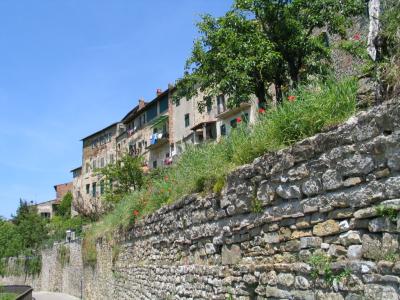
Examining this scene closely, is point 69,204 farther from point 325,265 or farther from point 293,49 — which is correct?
point 325,265

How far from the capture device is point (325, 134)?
512 centimetres

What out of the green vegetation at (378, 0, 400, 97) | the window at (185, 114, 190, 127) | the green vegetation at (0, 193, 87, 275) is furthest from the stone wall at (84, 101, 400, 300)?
the window at (185, 114, 190, 127)

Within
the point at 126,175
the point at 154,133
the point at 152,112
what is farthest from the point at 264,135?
the point at 152,112

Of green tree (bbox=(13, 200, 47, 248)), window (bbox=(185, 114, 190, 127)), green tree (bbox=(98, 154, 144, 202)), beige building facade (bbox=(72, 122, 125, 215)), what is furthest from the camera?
beige building facade (bbox=(72, 122, 125, 215))

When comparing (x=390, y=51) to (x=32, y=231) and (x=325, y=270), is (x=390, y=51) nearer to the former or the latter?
(x=325, y=270)

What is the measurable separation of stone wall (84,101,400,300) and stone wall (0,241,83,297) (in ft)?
64.7

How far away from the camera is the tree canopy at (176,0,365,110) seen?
1559 cm

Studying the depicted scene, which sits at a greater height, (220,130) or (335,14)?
(220,130)

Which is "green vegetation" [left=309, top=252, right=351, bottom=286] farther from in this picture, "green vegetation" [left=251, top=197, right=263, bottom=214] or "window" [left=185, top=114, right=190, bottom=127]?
"window" [left=185, top=114, right=190, bottom=127]

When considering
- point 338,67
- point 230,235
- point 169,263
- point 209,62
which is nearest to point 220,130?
point 338,67

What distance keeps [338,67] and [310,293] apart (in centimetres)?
2093

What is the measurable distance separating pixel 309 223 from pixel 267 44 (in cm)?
1110

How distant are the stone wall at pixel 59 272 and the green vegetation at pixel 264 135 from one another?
1781cm

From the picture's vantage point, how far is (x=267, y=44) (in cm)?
1563
